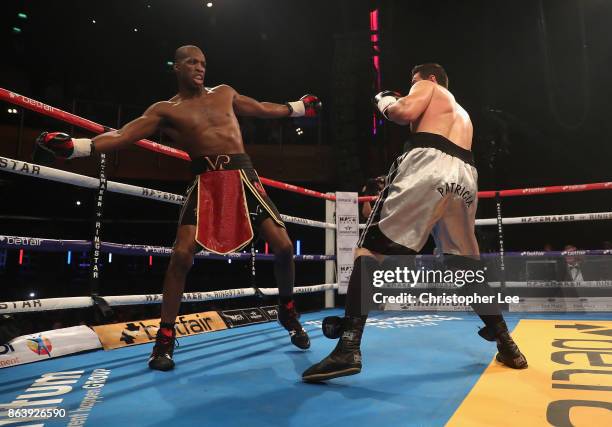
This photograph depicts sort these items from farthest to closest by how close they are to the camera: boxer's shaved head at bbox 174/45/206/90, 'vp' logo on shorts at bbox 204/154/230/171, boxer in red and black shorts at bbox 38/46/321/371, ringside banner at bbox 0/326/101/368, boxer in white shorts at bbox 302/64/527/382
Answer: boxer's shaved head at bbox 174/45/206/90 → 'vp' logo on shorts at bbox 204/154/230/171 → boxer in red and black shorts at bbox 38/46/321/371 → ringside banner at bbox 0/326/101/368 → boxer in white shorts at bbox 302/64/527/382

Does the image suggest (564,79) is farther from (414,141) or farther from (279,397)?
(279,397)

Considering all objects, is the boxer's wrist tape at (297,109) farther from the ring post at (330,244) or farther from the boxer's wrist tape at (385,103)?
the ring post at (330,244)

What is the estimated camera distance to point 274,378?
161 cm

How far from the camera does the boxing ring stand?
1175mm

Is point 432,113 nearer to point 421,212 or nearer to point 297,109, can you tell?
point 421,212

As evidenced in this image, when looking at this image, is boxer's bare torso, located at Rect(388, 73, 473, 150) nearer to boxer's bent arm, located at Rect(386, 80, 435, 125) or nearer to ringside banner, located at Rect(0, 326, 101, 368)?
boxer's bent arm, located at Rect(386, 80, 435, 125)

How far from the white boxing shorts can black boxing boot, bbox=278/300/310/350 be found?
66 cm

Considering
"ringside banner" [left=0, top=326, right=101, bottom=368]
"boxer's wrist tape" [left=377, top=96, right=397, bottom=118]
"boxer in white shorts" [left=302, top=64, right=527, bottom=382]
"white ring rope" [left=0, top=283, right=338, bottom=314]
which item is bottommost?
"ringside banner" [left=0, top=326, right=101, bottom=368]

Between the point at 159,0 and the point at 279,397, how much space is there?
10.3 m

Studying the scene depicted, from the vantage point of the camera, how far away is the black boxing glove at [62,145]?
158 centimetres

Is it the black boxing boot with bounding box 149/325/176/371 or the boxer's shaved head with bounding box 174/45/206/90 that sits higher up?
the boxer's shaved head with bounding box 174/45/206/90

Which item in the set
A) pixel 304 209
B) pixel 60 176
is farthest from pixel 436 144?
pixel 304 209

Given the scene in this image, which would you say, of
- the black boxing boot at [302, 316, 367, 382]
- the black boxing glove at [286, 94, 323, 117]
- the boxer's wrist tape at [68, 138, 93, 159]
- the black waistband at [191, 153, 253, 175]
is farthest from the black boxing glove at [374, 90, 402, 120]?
the boxer's wrist tape at [68, 138, 93, 159]

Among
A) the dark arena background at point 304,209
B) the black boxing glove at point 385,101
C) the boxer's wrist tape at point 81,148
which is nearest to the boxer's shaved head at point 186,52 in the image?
the dark arena background at point 304,209
